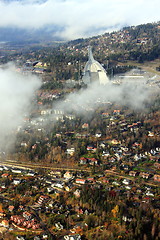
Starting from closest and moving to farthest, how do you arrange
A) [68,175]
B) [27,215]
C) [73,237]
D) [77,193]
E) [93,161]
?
[73,237] < [27,215] < [77,193] < [68,175] < [93,161]

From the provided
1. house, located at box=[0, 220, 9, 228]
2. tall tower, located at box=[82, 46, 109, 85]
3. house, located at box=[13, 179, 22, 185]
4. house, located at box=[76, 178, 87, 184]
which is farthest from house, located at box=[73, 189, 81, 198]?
tall tower, located at box=[82, 46, 109, 85]

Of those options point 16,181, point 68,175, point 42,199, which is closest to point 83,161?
point 68,175

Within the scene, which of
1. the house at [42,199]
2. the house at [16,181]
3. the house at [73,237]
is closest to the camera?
the house at [73,237]

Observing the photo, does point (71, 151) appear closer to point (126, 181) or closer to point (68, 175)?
point (68, 175)

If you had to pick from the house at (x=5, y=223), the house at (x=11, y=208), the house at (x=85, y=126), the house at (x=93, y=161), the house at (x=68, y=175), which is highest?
the house at (x=85, y=126)

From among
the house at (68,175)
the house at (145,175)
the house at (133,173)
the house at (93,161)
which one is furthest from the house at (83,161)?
the house at (145,175)

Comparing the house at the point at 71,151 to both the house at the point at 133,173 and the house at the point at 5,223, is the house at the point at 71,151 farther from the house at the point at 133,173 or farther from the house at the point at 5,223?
the house at the point at 5,223

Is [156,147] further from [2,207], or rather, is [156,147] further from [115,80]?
[115,80]

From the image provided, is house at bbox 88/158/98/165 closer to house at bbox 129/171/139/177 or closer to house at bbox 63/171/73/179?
house at bbox 63/171/73/179

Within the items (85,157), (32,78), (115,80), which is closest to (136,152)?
(85,157)
